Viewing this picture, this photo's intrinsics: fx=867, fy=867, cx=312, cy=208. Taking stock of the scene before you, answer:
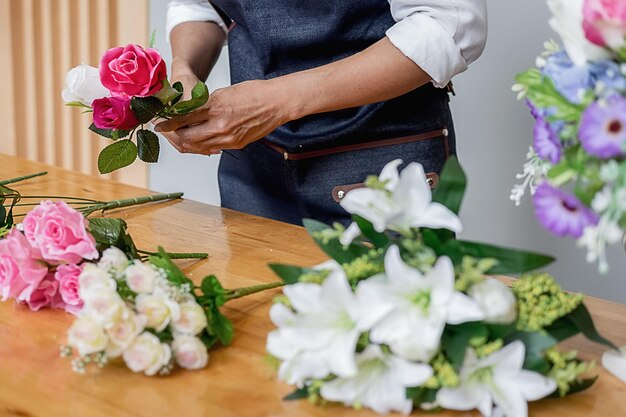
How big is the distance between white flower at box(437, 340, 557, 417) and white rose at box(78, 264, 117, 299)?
326mm

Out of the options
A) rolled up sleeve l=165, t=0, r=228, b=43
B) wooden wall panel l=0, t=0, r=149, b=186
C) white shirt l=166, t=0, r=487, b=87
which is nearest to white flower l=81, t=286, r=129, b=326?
white shirt l=166, t=0, r=487, b=87

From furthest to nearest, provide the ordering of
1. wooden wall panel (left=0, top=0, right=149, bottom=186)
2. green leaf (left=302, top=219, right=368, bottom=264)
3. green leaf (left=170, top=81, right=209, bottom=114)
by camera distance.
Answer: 1. wooden wall panel (left=0, top=0, right=149, bottom=186)
2. green leaf (left=170, top=81, right=209, bottom=114)
3. green leaf (left=302, top=219, right=368, bottom=264)

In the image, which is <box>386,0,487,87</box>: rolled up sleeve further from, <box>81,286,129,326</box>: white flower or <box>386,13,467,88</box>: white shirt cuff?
<box>81,286,129,326</box>: white flower

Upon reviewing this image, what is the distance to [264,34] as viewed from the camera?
5.20 ft

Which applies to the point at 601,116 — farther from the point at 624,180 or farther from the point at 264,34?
the point at 264,34

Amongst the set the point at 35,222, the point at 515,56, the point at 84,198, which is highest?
the point at 515,56

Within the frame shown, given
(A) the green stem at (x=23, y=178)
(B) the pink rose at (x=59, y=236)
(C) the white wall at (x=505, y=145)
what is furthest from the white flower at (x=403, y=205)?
(C) the white wall at (x=505, y=145)

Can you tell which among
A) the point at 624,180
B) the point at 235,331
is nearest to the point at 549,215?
the point at 624,180

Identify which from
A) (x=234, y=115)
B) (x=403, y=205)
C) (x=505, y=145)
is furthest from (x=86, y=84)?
(x=505, y=145)

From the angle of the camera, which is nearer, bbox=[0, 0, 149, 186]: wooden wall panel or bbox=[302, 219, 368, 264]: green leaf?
bbox=[302, 219, 368, 264]: green leaf

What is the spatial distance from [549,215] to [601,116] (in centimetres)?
9

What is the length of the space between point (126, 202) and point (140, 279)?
638 millimetres

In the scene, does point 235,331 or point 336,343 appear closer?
point 336,343

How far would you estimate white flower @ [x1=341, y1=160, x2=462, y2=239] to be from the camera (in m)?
0.76
